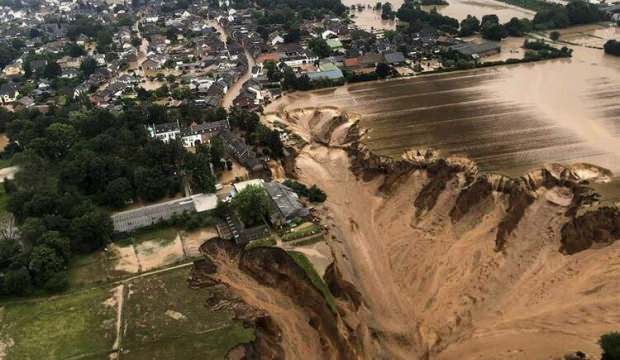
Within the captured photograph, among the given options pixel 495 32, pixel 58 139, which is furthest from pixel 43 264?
pixel 495 32

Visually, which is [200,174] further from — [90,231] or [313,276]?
[313,276]

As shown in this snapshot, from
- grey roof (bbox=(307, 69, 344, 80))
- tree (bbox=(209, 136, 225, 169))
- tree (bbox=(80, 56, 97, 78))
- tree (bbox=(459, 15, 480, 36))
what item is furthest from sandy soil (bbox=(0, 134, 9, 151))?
tree (bbox=(459, 15, 480, 36))

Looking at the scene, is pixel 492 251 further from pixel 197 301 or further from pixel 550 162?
pixel 197 301

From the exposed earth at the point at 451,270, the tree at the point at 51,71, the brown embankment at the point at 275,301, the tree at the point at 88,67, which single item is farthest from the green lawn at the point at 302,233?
the tree at the point at 51,71

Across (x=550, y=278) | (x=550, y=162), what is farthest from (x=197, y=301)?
(x=550, y=162)

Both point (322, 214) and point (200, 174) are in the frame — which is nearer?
point (322, 214)
